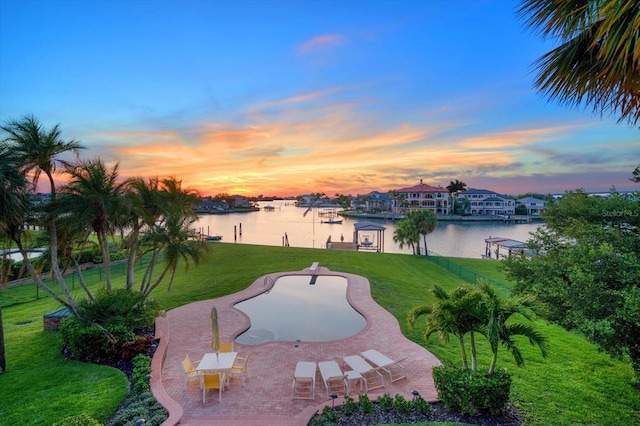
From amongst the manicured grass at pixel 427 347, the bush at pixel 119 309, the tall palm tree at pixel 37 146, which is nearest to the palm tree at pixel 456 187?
the manicured grass at pixel 427 347

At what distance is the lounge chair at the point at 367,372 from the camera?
22.7 feet

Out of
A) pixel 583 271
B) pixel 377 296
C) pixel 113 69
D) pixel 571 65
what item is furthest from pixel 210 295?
pixel 571 65

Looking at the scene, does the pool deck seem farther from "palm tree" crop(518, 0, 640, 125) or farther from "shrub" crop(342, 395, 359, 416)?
"palm tree" crop(518, 0, 640, 125)

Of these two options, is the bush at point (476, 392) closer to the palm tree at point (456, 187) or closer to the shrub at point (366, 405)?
the shrub at point (366, 405)

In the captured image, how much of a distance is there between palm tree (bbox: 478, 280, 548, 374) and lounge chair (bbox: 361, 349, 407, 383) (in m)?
2.45

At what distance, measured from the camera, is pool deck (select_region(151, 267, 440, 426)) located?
5.92 meters

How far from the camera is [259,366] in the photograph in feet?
25.9

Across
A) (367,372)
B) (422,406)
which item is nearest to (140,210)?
(367,372)

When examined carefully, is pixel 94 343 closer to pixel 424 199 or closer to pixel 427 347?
pixel 427 347

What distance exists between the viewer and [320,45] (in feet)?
45.7

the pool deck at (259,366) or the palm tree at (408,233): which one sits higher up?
the palm tree at (408,233)

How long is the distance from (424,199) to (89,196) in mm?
89014

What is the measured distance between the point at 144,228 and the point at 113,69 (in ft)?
25.5

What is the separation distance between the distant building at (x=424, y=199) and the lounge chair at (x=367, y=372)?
3291 inches
